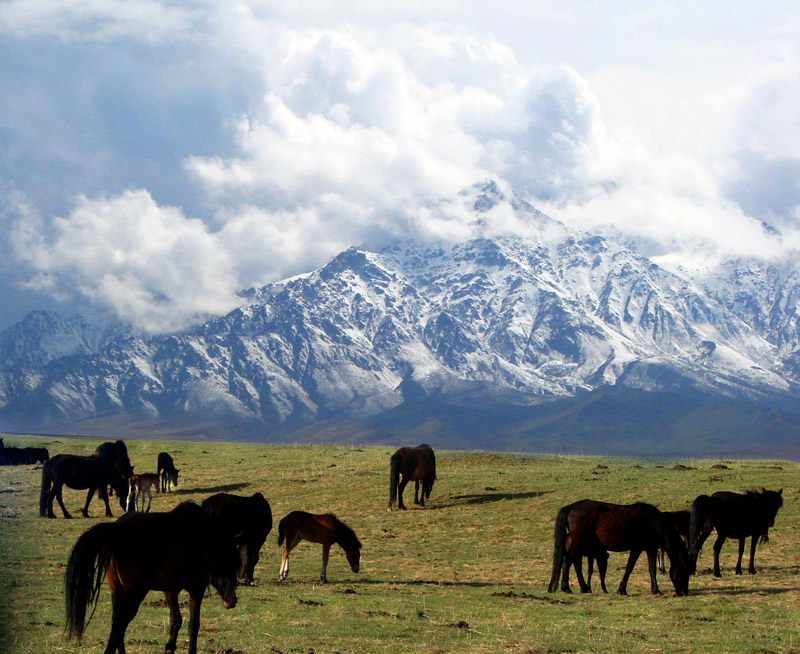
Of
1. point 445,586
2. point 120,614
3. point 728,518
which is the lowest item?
point 445,586

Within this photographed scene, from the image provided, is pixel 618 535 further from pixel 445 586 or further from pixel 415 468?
pixel 415 468

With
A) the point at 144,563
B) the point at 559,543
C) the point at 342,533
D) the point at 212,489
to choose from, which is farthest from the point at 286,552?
the point at 212,489

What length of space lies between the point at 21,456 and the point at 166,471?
2293 centimetres

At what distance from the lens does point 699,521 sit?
2525 centimetres

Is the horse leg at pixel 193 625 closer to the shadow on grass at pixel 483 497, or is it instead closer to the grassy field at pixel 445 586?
the grassy field at pixel 445 586

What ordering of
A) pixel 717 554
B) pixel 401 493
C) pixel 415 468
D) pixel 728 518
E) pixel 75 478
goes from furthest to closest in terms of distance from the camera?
pixel 415 468, pixel 401 493, pixel 75 478, pixel 728 518, pixel 717 554

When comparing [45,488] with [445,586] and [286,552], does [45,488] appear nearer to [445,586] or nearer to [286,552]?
[286,552]

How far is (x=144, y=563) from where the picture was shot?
13.2 metres

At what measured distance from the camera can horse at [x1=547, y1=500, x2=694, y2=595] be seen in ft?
72.7

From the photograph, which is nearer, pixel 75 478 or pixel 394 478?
pixel 75 478

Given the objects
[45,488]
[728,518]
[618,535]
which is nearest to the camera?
[618,535]

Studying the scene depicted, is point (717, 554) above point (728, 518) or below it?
below

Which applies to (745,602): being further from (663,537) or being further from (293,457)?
(293,457)

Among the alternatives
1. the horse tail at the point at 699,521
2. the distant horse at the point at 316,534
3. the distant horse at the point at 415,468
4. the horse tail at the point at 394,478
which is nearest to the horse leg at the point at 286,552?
the distant horse at the point at 316,534
